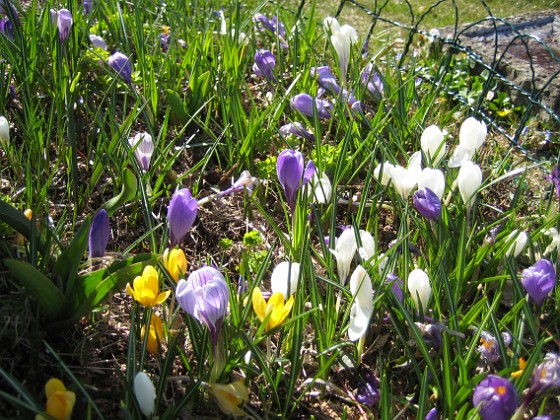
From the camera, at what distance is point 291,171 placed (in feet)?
4.90

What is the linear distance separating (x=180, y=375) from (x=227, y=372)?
126mm

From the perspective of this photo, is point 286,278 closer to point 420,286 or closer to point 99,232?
point 420,286

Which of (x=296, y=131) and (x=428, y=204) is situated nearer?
(x=428, y=204)

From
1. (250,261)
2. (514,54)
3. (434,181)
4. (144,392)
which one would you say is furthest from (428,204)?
(514,54)

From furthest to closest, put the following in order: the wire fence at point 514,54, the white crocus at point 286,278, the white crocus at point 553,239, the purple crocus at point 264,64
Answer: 1. the wire fence at point 514,54
2. the purple crocus at point 264,64
3. the white crocus at point 553,239
4. the white crocus at point 286,278

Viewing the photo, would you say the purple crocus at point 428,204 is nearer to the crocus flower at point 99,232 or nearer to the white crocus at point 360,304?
the white crocus at point 360,304

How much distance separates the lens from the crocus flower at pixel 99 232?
132 cm

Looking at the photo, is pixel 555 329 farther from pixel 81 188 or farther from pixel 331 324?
pixel 81 188

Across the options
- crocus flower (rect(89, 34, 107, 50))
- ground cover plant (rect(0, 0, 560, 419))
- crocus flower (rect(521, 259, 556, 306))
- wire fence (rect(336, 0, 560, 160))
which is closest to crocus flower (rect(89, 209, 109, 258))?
ground cover plant (rect(0, 0, 560, 419))

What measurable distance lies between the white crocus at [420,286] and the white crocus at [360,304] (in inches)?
3.8

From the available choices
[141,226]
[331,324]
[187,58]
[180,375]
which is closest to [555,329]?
→ [331,324]

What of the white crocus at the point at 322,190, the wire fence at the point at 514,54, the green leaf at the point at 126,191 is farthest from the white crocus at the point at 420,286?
the wire fence at the point at 514,54

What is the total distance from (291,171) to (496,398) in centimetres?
66

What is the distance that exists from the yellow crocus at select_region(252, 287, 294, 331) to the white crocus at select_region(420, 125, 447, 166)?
72 cm
